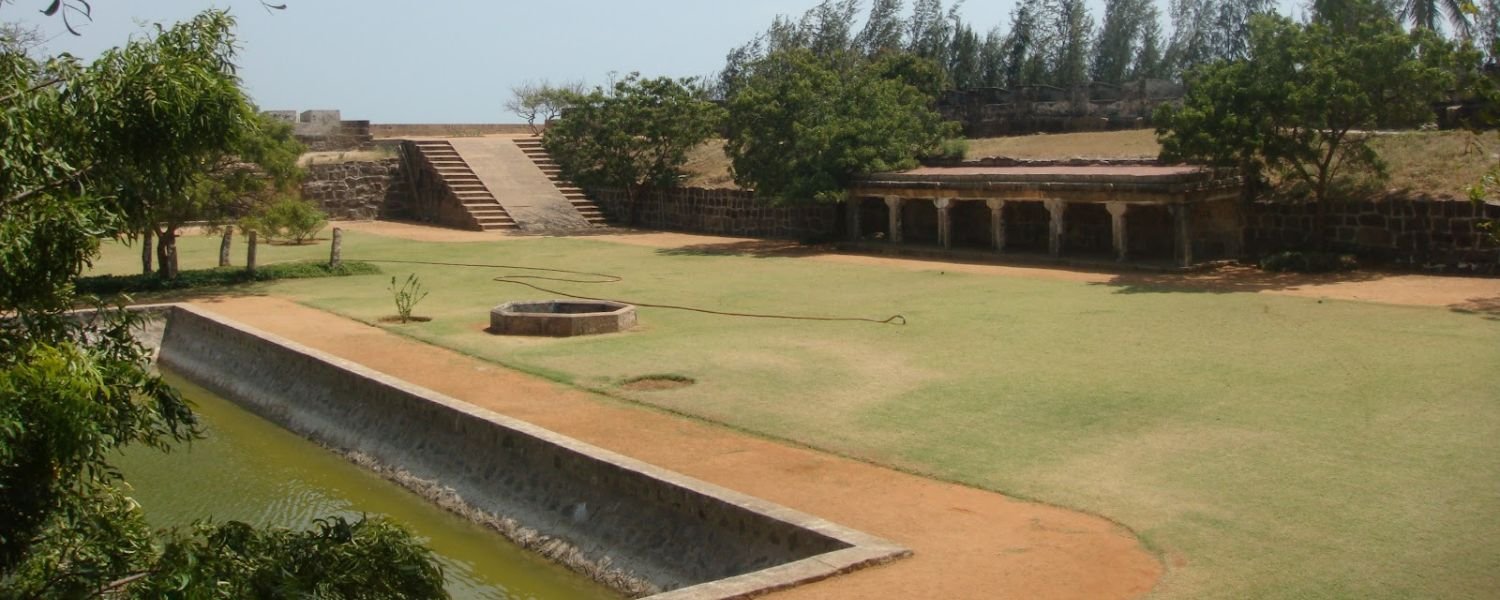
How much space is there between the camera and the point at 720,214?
30.0 meters

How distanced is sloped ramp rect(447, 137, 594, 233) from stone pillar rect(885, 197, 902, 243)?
9114mm

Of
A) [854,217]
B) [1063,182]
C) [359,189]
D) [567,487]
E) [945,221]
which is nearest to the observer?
[567,487]

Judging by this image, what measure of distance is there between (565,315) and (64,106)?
11465 mm

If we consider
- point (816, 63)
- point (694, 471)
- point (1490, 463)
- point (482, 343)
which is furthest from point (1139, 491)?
point (816, 63)

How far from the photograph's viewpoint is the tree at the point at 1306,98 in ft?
60.6

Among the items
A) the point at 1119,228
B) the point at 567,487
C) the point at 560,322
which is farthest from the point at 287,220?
the point at 567,487

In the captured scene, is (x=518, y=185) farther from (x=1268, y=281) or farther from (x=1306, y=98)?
(x=1306, y=98)

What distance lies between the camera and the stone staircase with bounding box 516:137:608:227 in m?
32.8

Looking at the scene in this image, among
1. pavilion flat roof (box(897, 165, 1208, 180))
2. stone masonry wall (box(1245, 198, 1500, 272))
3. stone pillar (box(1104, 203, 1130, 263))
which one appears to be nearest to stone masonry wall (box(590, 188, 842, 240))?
pavilion flat roof (box(897, 165, 1208, 180))

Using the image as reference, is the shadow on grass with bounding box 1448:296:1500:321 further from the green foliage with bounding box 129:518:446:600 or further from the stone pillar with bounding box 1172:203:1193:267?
the green foliage with bounding box 129:518:446:600

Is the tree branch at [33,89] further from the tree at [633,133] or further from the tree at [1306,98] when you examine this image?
the tree at [633,133]

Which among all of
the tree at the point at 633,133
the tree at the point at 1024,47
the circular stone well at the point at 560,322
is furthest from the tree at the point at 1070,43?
the circular stone well at the point at 560,322

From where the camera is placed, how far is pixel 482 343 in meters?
15.4

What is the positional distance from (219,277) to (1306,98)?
1638 centimetres
